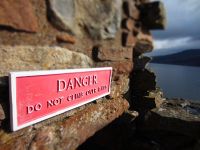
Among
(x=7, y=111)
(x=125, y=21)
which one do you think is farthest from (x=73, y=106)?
(x=125, y=21)

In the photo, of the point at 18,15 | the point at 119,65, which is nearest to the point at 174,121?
the point at 119,65

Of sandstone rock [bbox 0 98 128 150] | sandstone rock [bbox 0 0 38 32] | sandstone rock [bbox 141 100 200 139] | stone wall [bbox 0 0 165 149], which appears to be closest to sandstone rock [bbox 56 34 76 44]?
stone wall [bbox 0 0 165 149]

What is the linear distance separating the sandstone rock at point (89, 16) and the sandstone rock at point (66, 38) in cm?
4

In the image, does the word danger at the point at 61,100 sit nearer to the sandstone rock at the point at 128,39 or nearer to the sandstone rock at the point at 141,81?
the sandstone rock at the point at 128,39

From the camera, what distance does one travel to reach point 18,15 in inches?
58.7

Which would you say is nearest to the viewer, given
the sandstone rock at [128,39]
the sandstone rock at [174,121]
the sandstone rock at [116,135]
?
the sandstone rock at [128,39]

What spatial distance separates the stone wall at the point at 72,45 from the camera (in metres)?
1.48

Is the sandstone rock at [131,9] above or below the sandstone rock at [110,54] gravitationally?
above

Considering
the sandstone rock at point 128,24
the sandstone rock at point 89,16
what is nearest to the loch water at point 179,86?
the sandstone rock at point 128,24

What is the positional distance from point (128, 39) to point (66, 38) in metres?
0.83

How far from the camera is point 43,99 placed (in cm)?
166

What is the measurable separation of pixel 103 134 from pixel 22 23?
157 centimetres

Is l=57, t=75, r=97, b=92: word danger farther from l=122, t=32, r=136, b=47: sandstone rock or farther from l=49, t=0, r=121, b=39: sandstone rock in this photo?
l=122, t=32, r=136, b=47: sandstone rock

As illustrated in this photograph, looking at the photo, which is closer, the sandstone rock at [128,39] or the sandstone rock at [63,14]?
the sandstone rock at [63,14]
